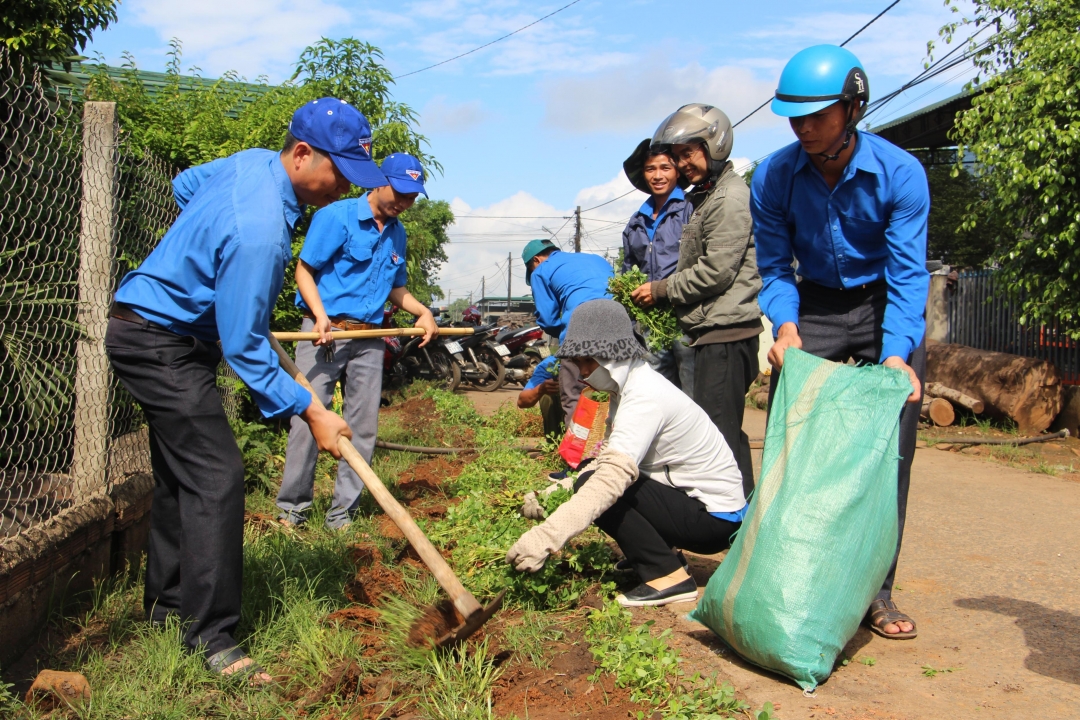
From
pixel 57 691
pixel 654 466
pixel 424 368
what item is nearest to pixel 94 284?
pixel 57 691

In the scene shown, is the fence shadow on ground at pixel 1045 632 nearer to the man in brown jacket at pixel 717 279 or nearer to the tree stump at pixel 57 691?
the man in brown jacket at pixel 717 279

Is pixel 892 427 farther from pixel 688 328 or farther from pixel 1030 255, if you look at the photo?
pixel 1030 255

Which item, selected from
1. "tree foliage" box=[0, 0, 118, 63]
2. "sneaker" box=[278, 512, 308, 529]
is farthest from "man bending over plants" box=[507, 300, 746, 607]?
"tree foliage" box=[0, 0, 118, 63]

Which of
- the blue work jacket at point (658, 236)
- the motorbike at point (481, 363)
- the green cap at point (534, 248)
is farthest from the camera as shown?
the motorbike at point (481, 363)

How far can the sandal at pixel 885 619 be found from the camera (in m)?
3.05

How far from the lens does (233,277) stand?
272 cm

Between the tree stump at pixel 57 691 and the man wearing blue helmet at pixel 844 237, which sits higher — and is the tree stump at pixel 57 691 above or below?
below

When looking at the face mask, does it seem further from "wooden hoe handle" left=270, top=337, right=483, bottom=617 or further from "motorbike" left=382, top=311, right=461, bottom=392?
"motorbike" left=382, top=311, right=461, bottom=392

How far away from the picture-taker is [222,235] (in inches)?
108

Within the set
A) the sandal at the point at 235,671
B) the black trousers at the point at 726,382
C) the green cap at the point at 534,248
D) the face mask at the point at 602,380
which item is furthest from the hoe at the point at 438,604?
the green cap at the point at 534,248

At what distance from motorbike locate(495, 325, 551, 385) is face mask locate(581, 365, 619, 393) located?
11516 mm

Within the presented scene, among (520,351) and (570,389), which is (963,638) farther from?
(520,351)

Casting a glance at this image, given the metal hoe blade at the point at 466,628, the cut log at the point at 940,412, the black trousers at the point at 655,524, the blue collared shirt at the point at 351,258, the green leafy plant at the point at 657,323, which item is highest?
the blue collared shirt at the point at 351,258

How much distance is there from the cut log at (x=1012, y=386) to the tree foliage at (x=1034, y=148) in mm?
537
